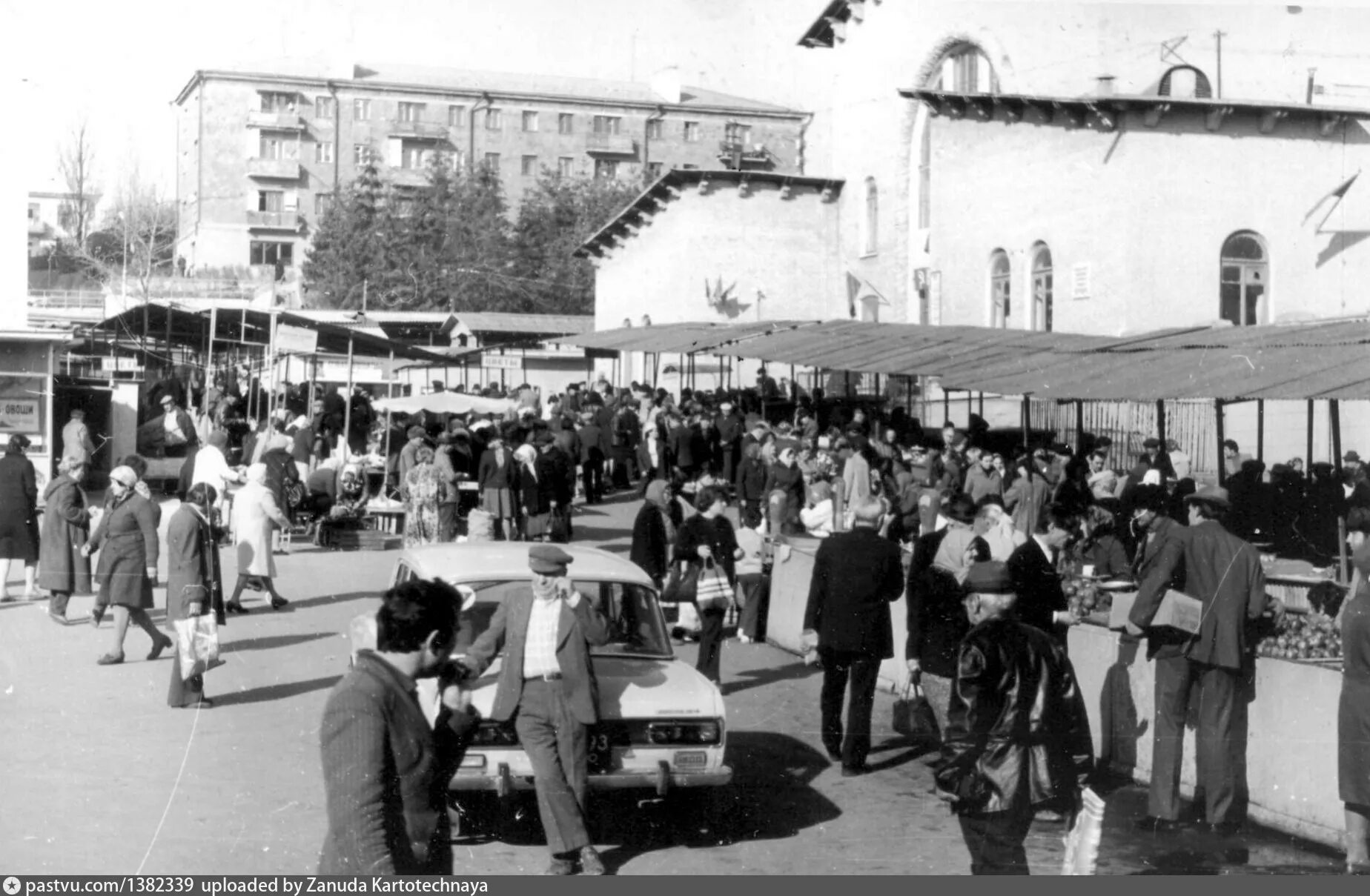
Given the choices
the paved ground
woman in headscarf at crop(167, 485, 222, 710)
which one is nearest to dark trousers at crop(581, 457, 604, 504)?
the paved ground

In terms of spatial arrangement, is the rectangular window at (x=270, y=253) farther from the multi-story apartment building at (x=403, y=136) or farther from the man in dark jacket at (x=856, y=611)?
the man in dark jacket at (x=856, y=611)

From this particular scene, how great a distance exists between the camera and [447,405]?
2753 cm

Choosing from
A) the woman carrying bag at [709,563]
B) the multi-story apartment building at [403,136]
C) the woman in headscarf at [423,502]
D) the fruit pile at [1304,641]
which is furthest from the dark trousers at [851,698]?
the multi-story apartment building at [403,136]

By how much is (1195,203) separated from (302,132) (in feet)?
161

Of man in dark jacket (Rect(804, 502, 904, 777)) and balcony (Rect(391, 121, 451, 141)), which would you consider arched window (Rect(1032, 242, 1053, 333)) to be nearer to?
man in dark jacket (Rect(804, 502, 904, 777))

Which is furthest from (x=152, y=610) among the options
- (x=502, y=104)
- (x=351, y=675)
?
(x=502, y=104)

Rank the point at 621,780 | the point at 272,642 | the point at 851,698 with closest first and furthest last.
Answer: the point at 621,780
the point at 851,698
the point at 272,642

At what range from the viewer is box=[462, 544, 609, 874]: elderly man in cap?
7457mm

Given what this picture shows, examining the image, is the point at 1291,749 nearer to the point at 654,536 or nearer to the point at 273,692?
the point at 654,536

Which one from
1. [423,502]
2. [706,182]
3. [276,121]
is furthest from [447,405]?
[276,121]

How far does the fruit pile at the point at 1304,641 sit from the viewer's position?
8.65m

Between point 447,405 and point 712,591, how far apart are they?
657 inches

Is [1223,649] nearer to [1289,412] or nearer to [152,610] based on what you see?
[152,610]

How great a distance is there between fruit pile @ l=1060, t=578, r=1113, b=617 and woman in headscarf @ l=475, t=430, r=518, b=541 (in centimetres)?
950
